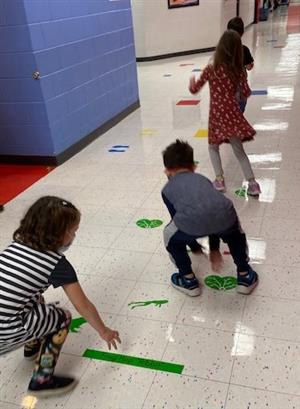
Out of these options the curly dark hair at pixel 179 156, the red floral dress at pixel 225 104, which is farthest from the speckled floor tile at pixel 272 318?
the red floral dress at pixel 225 104

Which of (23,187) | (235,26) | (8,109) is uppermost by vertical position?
(235,26)

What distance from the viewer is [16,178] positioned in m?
3.57

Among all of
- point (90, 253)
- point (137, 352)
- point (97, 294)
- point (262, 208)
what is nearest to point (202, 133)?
point (262, 208)

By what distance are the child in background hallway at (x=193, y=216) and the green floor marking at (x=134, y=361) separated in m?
0.42

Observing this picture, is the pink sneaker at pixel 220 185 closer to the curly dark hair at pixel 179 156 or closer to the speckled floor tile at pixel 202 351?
the curly dark hair at pixel 179 156

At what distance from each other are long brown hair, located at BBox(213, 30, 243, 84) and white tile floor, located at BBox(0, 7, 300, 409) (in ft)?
2.73

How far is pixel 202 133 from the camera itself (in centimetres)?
428

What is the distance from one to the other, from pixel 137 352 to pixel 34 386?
419 mm

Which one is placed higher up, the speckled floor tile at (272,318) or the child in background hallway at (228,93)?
the child in background hallway at (228,93)

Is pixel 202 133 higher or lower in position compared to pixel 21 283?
lower

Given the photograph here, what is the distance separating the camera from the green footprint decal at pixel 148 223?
2.63 metres

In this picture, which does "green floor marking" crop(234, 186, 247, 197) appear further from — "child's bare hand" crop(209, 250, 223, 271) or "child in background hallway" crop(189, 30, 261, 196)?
"child's bare hand" crop(209, 250, 223, 271)

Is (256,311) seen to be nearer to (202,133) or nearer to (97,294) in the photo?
(97,294)

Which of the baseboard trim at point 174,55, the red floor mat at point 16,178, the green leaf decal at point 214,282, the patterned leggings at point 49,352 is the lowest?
the baseboard trim at point 174,55
